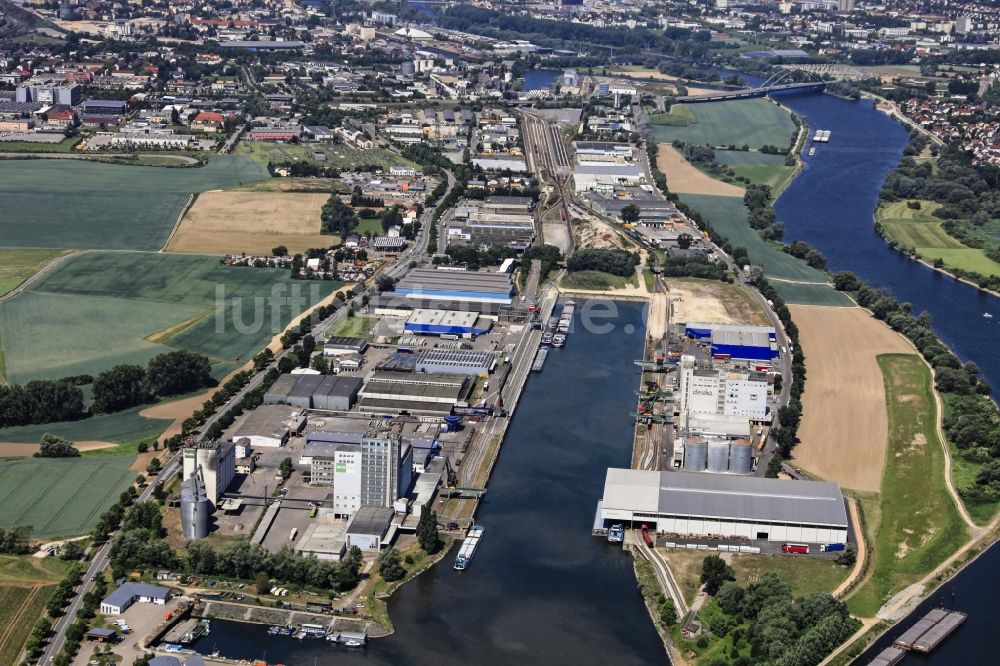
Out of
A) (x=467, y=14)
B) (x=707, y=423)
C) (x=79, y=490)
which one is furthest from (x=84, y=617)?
(x=467, y=14)

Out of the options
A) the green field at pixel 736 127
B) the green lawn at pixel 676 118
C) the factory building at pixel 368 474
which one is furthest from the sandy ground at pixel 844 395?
the green lawn at pixel 676 118

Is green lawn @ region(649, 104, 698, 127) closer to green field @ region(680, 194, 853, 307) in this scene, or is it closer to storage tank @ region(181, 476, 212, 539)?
green field @ region(680, 194, 853, 307)

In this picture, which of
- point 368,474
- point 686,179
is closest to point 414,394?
point 368,474

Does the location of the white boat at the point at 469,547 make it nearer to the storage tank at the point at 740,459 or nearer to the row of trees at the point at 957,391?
the storage tank at the point at 740,459

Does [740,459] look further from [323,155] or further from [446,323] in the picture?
[323,155]

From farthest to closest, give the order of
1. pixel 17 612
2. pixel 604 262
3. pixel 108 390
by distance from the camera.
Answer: pixel 604 262
pixel 108 390
pixel 17 612

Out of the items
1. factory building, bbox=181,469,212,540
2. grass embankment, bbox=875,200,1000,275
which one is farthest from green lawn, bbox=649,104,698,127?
factory building, bbox=181,469,212,540
